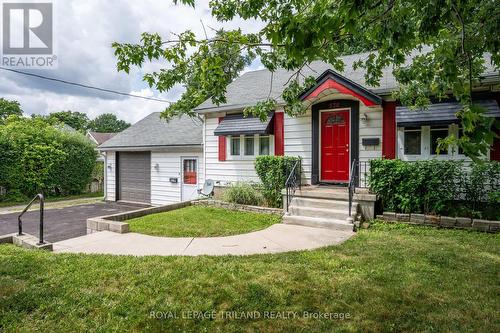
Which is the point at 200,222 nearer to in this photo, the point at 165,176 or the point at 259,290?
the point at 259,290

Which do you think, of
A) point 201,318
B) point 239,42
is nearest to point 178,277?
point 201,318

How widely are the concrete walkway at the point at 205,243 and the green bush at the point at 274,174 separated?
7.74 feet

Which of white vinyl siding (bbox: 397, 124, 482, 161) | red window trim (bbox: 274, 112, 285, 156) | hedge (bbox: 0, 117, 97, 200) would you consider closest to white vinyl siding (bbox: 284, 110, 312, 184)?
red window trim (bbox: 274, 112, 285, 156)

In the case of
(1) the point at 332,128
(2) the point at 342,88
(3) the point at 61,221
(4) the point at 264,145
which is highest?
(2) the point at 342,88

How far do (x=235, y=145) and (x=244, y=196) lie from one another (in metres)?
2.41

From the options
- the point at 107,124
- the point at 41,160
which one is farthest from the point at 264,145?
the point at 107,124

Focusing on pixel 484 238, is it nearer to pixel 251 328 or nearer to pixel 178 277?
pixel 251 328

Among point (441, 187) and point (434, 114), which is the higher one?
point (434, 114)

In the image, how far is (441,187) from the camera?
258 inches

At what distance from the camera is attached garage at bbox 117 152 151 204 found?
14383 mm

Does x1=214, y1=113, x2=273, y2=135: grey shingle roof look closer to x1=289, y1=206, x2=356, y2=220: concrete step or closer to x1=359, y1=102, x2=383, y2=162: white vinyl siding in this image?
x1=359, y1=102, x2=383, y2=162: white vinyl siding

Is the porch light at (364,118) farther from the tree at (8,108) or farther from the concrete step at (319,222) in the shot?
the tree at (8,108)

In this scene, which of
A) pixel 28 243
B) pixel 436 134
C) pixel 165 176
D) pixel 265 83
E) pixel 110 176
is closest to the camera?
pixel 28 243

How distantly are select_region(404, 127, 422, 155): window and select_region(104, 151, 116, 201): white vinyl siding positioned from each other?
13.9 m
